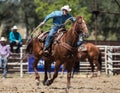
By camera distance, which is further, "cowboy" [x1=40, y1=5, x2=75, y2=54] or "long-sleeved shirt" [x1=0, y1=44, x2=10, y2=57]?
"long-sleeved shirt" [x1=0, y1=44, x2=10, y2=57]

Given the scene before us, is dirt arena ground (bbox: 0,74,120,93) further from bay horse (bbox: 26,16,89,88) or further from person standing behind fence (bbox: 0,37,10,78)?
person standing behind fence (bbox: 0,37,10,78)

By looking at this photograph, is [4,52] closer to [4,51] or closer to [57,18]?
[4,51]

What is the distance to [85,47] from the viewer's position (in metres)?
22.8

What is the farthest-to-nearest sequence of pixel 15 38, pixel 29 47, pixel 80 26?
pixel 15 38
pixel 29 47
pixel 80 26

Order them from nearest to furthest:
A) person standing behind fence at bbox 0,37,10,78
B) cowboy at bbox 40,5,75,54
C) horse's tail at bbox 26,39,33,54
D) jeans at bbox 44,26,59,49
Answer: cowboy at bbox 40,5,75,54, jeans at bbox 44,26,59,49, horse's tail at bbox 26,39,33,54, person standing behind fence at bbox 0,37,10,78

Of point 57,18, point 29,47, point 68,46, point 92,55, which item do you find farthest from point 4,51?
point 68,46

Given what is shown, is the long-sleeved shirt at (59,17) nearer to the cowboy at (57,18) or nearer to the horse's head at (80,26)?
the cowboy at (57,18)

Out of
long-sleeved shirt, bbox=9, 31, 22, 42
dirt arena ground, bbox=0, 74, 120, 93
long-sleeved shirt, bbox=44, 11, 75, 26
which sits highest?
long-sleeved shirt, bbox=9, 31, 22, 42

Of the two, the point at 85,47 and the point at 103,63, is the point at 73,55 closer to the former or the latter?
the point at 85,47

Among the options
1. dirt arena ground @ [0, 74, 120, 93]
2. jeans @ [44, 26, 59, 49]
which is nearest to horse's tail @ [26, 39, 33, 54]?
dirt arena ground @ [0, 74, 120, 93]

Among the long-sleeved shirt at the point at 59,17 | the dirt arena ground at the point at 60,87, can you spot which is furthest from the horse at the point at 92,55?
the long-sleeved shirt at the point at 59,17

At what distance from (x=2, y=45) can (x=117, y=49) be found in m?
6.19

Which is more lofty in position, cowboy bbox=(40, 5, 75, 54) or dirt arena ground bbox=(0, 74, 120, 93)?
cowboy bbox=(40, 5, 75, 54)

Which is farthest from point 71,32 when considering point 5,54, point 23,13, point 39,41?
point 23,13
